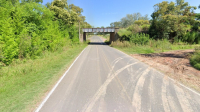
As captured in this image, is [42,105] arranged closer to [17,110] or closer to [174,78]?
[17,110]

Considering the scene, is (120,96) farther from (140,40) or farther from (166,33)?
(166,33)

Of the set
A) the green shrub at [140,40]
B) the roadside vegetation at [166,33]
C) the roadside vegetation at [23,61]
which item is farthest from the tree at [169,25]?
the roadside vegetation at [23,61]

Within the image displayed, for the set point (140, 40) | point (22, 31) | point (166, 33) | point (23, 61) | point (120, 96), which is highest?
point (166, 33)

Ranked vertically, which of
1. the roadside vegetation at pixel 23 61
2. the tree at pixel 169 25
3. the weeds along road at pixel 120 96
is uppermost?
the tree at pixel 169 25

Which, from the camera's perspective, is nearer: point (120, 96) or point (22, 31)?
point (120, 96)

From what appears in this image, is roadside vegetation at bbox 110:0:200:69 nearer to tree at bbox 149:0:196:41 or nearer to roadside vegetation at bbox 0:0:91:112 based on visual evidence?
tree at bbox 149:0:196:41

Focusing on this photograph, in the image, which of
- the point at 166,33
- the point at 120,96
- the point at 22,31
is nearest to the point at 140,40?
the point at 166,33

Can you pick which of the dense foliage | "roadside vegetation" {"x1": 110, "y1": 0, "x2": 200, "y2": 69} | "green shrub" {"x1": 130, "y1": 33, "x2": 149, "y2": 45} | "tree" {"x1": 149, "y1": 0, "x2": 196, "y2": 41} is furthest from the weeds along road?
"tree" {"x1": 149, "y1": 0, "x2": 196, "y2": 41}

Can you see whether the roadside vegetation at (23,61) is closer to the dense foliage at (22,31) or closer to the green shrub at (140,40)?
the dense foliage at (22,31)

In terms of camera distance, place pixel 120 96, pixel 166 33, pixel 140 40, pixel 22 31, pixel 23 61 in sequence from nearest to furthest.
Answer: pixel 120 96, pixel 23 61, pixel 22 31, pixel 140 40, pixel 166 33

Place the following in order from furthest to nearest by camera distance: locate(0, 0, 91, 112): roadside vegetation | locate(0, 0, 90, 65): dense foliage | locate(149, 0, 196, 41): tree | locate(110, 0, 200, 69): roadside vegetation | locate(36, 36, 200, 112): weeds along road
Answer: locate(149, 0, 196, 41): tree < locate(110, 0, 200, 69): roadside vegetation < locate(0, 0, 90, 65): dense foliage < locate(0, 0, 91, 112): roadside vegetation < locate(36, 36, 200, 112): weeds along road

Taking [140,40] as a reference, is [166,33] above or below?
above

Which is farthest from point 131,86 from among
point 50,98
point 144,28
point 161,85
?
point 144,28

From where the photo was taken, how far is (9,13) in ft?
30.3
